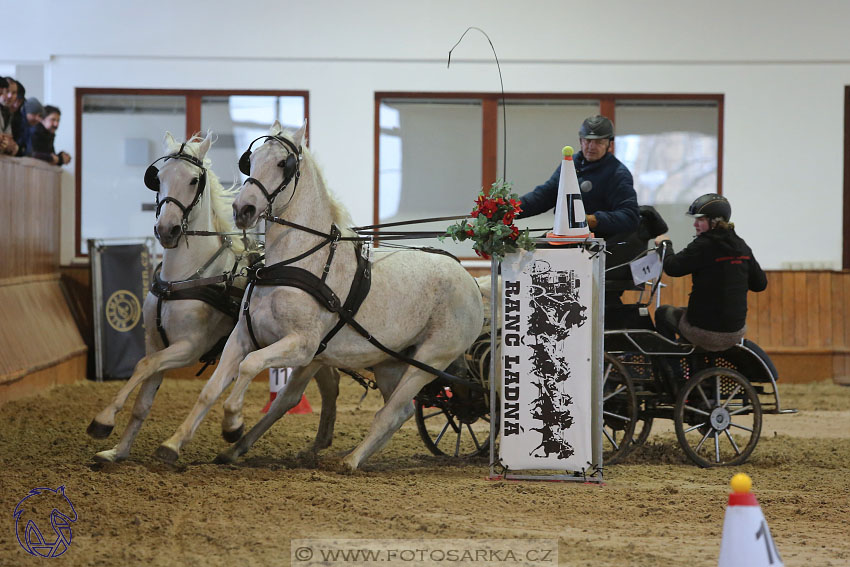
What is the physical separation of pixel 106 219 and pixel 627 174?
298 inches

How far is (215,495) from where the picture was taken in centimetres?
525

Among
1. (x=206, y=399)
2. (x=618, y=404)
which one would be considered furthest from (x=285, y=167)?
(x=618, y=404)

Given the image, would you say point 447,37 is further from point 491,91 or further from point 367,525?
point 367,525

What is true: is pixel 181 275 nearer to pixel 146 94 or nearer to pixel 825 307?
pixel 146 94

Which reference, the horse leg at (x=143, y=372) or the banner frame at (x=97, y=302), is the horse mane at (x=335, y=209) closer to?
the horse leg at (x=143, y=372)

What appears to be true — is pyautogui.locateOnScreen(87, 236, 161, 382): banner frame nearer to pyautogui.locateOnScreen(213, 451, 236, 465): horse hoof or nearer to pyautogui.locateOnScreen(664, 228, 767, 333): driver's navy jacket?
pyautogui.locateOnScreen(213, 451, 236, 465): horse hoof

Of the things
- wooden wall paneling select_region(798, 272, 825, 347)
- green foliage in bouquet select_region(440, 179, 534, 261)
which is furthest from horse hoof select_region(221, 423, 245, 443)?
wooden wall paneling select_region(798, 272, 825, 347)

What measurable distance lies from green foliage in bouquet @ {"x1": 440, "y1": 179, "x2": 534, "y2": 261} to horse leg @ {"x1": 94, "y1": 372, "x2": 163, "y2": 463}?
6.81 ft

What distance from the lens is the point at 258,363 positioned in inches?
217

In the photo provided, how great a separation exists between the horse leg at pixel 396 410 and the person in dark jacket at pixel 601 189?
1.25 m

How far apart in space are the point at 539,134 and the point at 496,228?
261 inches

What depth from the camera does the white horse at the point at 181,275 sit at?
6004 millimetres

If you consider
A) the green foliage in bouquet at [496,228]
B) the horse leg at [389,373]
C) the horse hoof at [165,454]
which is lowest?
the horse hoof at [165,454]

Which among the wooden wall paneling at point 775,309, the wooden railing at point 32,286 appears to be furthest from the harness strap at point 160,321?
the wooden wall paneling at point 775,309
